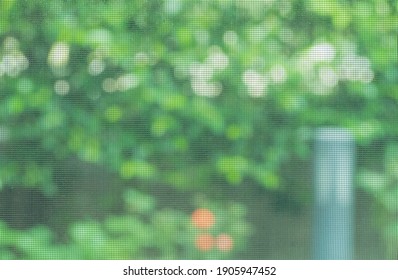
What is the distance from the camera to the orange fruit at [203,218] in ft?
5.39

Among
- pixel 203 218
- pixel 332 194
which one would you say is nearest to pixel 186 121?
pixel 203 218

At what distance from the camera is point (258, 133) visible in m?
1.63

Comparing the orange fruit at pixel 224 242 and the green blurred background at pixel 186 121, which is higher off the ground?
the green blurred background at pixel 186 121

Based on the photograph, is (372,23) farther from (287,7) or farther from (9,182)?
(9,182)

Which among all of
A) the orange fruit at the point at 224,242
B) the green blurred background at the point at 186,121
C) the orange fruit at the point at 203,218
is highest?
the green blurred background at the point at 186,121

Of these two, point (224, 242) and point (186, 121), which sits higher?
point (186, 121)

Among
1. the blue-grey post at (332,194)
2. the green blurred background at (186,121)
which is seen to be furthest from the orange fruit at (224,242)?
the blue-grey post at (332,194)

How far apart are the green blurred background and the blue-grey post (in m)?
0.03

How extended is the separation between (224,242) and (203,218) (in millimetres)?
71

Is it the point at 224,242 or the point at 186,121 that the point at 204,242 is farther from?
the point at 186,121

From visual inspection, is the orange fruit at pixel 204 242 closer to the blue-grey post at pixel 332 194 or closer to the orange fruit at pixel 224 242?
the orange fruit at pixel 224 242

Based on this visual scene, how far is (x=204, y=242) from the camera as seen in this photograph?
1.66 meters

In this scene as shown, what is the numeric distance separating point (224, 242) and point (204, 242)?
0.04 metres

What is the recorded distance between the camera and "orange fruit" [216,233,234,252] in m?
1.66
